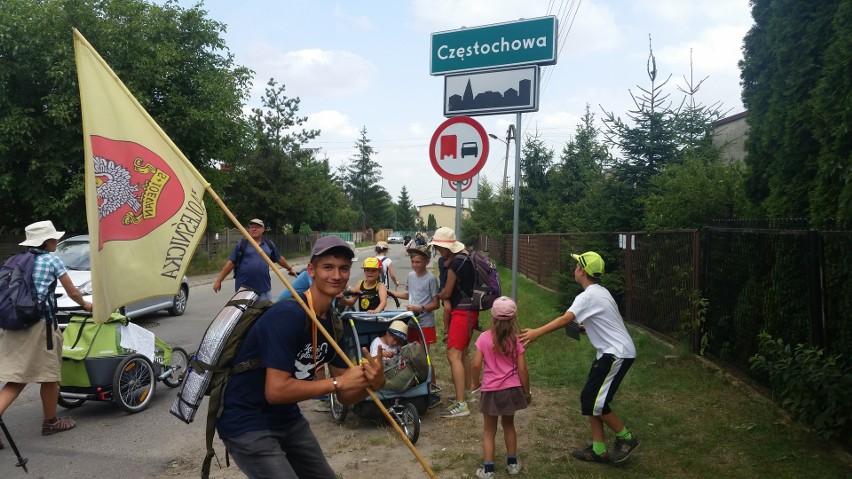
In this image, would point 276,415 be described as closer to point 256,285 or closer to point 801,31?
point 256,285

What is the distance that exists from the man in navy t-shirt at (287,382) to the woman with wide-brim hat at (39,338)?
3.35 meters

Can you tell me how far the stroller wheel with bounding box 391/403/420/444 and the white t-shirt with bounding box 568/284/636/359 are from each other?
1.67 metres

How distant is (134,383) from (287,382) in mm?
4572

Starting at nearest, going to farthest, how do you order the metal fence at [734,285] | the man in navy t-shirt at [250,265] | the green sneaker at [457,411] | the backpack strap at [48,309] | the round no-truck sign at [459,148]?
1. the metal fence at [734,285]
2. the backpack strap at [48,309]
3. the green sneaker at [457,411]
4. the round no-truck sign at [459,148]
5. the man in navy t-shirt at [250,265]

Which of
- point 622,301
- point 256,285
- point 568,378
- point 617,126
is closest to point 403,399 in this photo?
point 568,378

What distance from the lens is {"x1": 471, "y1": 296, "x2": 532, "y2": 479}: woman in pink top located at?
4.73m

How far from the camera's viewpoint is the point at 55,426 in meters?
5.79

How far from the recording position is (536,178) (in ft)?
81.8

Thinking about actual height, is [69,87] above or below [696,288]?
above

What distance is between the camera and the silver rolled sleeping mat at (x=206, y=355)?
2.83 m

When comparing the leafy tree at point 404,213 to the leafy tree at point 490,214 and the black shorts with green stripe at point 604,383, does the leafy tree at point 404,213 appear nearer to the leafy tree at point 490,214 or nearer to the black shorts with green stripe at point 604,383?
the leafy tree at point 490,214

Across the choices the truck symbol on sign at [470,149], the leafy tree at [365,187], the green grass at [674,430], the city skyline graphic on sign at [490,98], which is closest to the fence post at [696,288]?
the green grass at [674,430]

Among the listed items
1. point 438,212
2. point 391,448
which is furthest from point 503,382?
point 438,212

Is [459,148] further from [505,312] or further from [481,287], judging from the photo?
[505,312]
